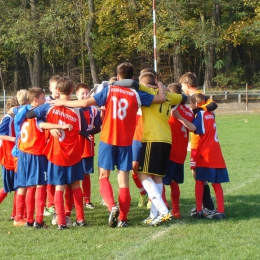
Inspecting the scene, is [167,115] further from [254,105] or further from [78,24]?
[78,24]

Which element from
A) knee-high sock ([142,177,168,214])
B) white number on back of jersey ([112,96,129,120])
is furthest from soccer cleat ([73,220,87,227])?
white number on back of jersey ([112,96,129,120])

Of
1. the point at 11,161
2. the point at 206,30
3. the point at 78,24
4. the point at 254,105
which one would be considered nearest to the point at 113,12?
the point at 78,24

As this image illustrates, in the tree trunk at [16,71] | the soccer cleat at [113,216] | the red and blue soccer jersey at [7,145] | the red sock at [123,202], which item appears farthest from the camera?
the tree trunk at [16,71]

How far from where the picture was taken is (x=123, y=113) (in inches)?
266

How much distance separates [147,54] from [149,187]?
1424 inches

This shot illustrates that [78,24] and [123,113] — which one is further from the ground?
[78,24]

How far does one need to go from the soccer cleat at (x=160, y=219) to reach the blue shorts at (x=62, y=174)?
3.39 feet

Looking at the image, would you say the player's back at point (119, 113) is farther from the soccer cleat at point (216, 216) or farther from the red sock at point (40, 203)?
the soccer cleat at point (216, 216)

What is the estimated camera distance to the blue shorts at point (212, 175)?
738 cm

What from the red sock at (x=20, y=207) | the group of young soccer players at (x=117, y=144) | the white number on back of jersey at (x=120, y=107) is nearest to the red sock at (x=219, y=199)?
the group of young soccer players at (x=117, y=144)

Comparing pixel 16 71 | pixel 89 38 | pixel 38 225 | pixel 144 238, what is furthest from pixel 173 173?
pixel 16 71

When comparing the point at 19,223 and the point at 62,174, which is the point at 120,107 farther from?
the point at 19,223

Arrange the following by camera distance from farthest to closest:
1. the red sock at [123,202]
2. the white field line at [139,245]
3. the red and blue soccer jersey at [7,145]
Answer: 1. the red and blue soccer jersey at [7,145]
2. the red sock at [123,202]
3. the white field line at [139,245]

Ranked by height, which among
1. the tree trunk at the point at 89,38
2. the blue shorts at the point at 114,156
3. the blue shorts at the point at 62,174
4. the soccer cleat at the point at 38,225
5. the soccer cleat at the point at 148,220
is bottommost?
the soccer cleat at the point at 148,220
